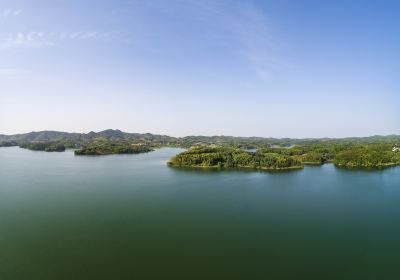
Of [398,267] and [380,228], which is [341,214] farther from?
[398,267]

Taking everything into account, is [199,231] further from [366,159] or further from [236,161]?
[366,159]

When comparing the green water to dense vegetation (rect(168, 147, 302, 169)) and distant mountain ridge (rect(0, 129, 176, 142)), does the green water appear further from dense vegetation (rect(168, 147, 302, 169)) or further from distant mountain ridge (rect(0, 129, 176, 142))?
distant mountain ridge (rect(0, 129, 176, 142))

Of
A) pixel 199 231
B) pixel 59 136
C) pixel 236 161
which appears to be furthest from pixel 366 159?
pixel 59 136

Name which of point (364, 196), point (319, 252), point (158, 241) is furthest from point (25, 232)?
point (364, 196)

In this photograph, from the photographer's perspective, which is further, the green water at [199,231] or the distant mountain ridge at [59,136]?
the distant mountain ridge at [59,136]


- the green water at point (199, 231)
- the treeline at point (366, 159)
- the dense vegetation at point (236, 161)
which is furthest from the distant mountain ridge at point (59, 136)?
the green water at point (199, 231)

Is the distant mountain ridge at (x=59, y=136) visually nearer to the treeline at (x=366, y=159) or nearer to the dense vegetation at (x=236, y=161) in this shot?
the dense vegetation at (x=236, y=161)

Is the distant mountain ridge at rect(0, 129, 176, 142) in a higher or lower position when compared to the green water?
higher

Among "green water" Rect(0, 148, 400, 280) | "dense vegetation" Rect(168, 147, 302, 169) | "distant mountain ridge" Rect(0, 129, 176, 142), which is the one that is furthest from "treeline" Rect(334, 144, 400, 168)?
"distant mountain ridge" Rect(0, 129, 176, 142)
